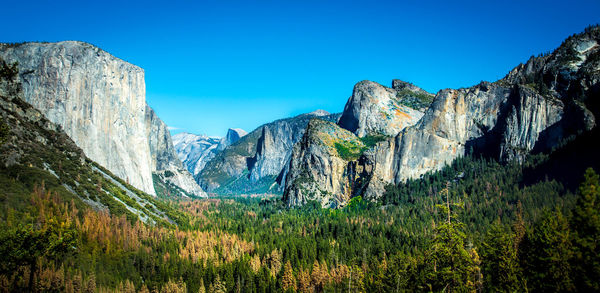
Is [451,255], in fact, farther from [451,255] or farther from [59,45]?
[59,45]

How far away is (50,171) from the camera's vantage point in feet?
385

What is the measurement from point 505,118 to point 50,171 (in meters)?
172

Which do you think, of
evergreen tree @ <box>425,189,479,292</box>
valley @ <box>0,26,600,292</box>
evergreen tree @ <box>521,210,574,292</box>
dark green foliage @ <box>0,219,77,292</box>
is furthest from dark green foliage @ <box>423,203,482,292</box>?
dark green foliage @ <box>0,219,77,292</box>

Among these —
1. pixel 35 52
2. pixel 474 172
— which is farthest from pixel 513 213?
pixel 35 52

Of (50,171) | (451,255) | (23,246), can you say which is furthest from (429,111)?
(23,246)

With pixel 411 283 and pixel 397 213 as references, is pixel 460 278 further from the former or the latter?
pixel 397 213

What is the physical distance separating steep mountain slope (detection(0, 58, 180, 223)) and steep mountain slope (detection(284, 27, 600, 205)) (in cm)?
8204

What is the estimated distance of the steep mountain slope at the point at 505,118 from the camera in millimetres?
144250

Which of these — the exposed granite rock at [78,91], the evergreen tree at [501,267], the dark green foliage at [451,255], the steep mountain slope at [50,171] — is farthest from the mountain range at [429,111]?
the dark green foliage at [451,255]

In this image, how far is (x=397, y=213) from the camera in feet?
466

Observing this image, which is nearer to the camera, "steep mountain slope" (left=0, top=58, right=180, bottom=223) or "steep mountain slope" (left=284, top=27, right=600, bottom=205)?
"steep mountain slope" (left=0, top=58, right=180, bottom=223)

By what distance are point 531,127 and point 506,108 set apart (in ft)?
67.9

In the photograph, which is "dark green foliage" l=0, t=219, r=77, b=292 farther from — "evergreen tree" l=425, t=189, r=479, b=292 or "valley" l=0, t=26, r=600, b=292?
"evergreen tree" l=425, t=189, r=479, b=292

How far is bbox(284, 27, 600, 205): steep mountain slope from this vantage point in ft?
473
